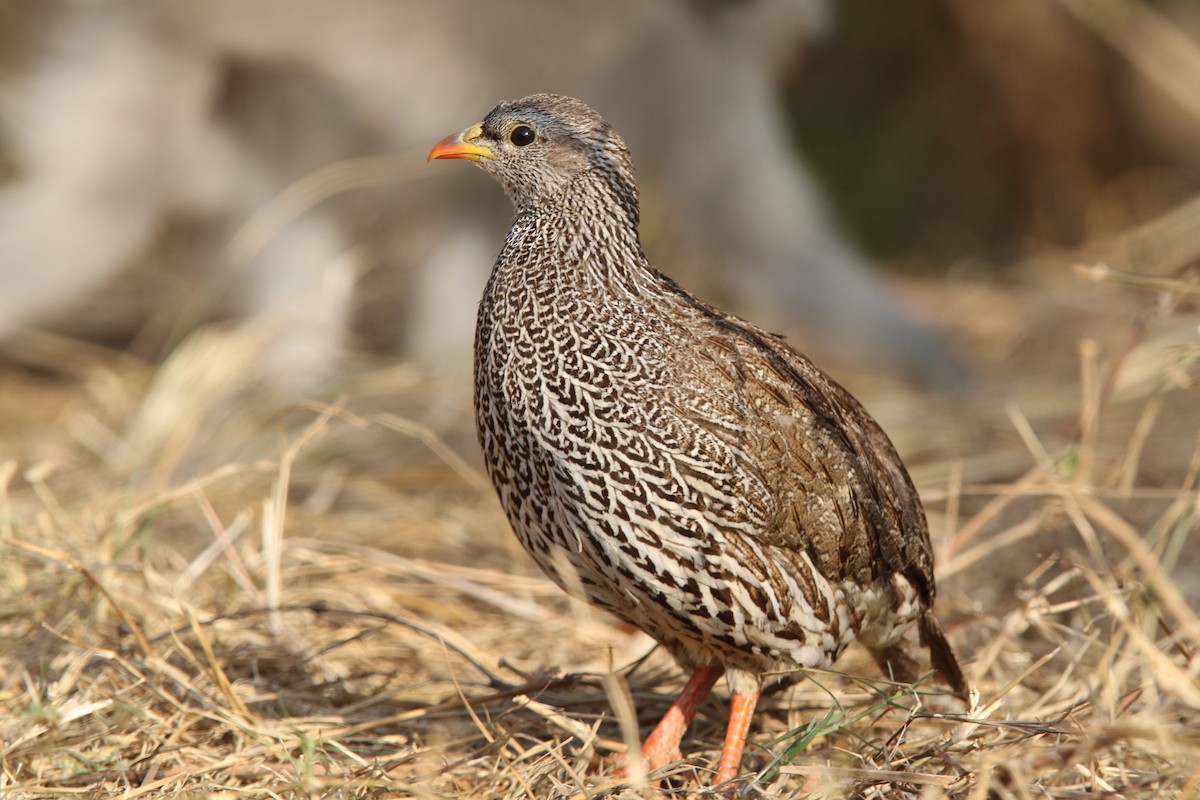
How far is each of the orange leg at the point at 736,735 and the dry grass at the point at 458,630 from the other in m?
0.09

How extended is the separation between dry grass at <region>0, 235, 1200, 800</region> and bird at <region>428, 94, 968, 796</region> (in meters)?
0.20

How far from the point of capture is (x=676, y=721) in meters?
3.16

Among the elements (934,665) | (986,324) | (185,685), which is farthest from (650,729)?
(986,324)

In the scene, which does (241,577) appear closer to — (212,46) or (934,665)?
(934,665)

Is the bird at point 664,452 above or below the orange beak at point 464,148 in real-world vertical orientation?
below

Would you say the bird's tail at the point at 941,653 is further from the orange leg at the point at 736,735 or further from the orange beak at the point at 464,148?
the orange beak at the point at 464,148

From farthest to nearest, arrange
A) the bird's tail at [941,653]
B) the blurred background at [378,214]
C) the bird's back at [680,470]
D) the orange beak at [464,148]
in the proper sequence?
the blurred background at [378,214]
the bird's tail at [941,653]
the orange beak at [464,148]
the bird's back at [680,470]

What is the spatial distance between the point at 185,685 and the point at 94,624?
0.50m

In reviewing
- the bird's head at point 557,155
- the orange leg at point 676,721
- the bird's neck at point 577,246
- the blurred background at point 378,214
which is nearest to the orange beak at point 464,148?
the bird's head at point 557,155

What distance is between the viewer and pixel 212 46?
6184 millimetres

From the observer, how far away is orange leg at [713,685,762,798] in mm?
2941

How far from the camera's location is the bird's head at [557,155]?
117 inches

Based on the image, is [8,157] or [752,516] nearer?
[752,516]

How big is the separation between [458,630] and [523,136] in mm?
1592
